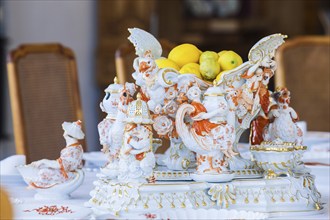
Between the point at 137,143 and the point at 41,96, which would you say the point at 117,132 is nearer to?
the point at 137,143

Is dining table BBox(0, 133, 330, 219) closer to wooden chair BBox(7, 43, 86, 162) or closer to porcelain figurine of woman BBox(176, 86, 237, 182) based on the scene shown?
porcelain figurine of woman BBox(176, 86, 237, 182)

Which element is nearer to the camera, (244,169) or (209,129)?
(209,129)

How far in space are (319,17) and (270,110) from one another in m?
7.26

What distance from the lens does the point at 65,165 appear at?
5.22 ft

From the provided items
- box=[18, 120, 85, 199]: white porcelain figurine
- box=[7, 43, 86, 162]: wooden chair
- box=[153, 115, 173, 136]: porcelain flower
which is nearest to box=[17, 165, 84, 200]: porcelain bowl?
box=[18, 120, 85, 199]: white porcelain figurine

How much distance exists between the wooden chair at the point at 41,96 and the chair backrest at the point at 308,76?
863 millimetres

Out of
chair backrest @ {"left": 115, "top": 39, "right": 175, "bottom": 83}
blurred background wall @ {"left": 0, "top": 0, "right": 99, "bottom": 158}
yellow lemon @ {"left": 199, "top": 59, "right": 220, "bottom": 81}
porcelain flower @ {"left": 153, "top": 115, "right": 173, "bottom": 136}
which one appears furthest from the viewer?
blurred background wall @ {"left": 0, "top": 0, "right": 99, "bottom": 158}

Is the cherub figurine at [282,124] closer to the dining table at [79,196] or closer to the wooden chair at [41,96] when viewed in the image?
the dining table at [79,196]

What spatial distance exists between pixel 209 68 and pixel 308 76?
1.75 metres

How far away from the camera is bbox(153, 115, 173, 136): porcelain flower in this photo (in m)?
1.49

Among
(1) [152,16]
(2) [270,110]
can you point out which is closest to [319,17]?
(1) [152,16]

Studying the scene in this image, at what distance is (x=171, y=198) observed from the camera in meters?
1.40

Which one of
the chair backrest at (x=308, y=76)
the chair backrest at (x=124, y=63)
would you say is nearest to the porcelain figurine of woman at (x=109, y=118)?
the chair backrest at (x=124, y=63)

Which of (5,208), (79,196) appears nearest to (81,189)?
(79,196)
